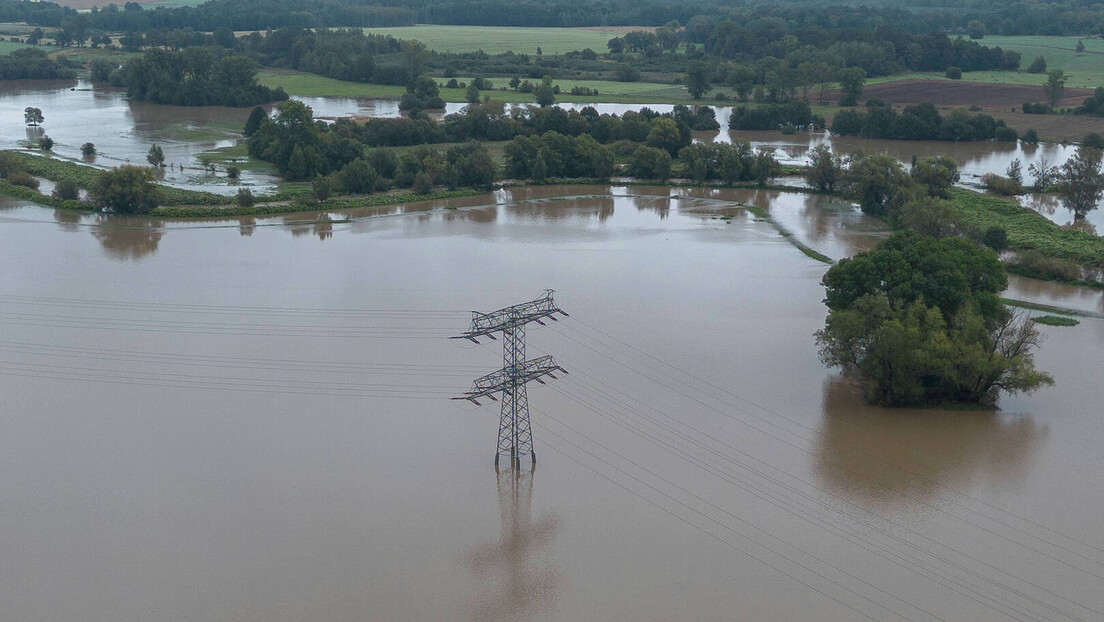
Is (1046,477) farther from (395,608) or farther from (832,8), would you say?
(832,8)

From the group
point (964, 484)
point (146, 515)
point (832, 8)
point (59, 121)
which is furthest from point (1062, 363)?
point (832, 8)

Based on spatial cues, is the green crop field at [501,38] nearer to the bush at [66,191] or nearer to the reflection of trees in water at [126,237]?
the bush at [66,191]

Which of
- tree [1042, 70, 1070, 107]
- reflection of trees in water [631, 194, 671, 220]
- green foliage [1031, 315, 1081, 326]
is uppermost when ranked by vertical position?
tree [1042, 70, 1070, 107]

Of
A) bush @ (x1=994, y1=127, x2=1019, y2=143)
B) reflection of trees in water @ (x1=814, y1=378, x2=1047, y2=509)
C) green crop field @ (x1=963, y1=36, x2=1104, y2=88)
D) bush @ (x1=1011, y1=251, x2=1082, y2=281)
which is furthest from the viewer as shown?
green crop field @ (x1=963, y1=36, x2=1104, y2=88)

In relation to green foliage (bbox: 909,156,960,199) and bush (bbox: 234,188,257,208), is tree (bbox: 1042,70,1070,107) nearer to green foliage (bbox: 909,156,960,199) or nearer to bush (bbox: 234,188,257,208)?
green foliage (bbox: 909,156,960,199)

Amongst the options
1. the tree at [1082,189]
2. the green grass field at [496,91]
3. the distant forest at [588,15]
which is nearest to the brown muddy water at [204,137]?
the tree at [1082,189]

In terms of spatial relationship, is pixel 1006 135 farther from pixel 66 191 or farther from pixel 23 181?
pixel 23 181

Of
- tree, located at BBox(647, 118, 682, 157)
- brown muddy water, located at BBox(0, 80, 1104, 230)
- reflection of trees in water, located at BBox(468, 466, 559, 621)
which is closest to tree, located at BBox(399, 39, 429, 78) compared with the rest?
brown muddy water, located at BBox(0, 80, 1104, 230)

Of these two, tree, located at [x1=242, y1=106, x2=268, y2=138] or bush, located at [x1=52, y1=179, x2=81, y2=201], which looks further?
tree, located at [x1=242, y1=106, x2=268, y2=138]
